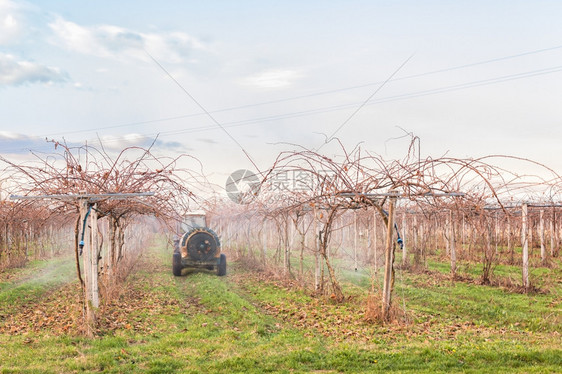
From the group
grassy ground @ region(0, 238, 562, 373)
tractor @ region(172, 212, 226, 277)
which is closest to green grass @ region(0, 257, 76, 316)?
grassy ground @ region(0, 238, 562, 373)

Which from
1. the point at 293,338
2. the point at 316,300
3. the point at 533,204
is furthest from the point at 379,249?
the point at 293,338

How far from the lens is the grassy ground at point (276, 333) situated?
708cm

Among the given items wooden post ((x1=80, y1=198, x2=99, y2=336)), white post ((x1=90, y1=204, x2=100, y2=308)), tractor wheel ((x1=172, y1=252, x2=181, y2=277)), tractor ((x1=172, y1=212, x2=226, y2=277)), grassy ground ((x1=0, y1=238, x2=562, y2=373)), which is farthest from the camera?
tractor wheel ((x1=172, y1=252, x2=181, y2=277))

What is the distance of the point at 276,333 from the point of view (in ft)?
29.8

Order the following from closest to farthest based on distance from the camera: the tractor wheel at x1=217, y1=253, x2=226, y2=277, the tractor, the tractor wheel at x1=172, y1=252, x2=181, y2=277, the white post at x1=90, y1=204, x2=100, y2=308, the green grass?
the white post at x1=90, y1=204, x2=100, y2=308
the green grass
the tractor
the tractor wheel at x1=172, y1=252, x2=181, y2=277
the tractor wheel at x1=217, y1=253, x2=226, y2=277

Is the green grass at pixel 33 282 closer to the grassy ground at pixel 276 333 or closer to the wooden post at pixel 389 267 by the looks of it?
the grassy ground at pixel 276 333

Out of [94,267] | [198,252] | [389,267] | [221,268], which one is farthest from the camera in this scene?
[221,268]

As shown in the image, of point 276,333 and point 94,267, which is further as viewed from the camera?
point 94,267

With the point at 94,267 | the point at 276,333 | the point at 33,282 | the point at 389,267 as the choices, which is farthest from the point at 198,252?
the point at 389,267

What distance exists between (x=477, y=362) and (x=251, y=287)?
9.34 metres

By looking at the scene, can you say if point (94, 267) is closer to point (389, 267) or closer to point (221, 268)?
point (389, 267)

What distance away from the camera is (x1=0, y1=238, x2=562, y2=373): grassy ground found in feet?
23.2

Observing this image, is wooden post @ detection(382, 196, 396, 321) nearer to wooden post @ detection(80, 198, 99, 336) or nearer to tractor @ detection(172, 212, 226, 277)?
wooden post @ detection(80, 198, 99, 336)

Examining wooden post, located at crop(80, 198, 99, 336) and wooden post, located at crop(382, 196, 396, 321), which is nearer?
wooden post, located at crop(80, 198, 99, 336)
